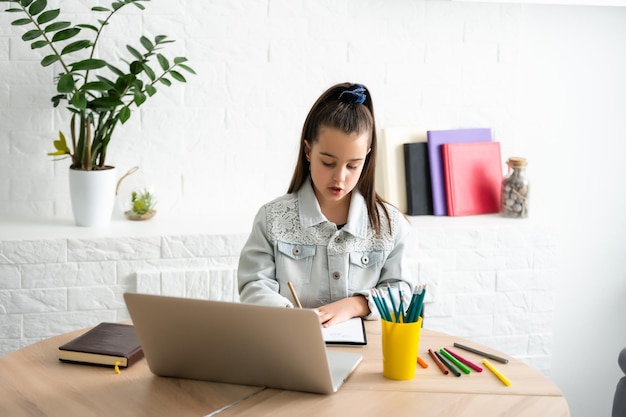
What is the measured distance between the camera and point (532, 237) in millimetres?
3137

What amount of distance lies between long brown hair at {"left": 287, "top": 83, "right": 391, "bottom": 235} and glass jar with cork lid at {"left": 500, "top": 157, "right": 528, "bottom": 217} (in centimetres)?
108

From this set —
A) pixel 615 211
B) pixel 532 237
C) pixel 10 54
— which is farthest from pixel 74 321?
pixel 615 211

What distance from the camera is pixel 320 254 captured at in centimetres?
214

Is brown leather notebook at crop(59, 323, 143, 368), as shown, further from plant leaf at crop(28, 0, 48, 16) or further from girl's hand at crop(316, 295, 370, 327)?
plant leaf at crop(28, 0, 48, 16)

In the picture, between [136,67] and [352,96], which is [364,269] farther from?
[136,67]

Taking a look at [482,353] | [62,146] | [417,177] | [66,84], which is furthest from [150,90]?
[482,353]

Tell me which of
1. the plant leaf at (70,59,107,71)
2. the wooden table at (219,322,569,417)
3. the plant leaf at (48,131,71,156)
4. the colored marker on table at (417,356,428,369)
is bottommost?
the wooden table at (219,322,569,417)

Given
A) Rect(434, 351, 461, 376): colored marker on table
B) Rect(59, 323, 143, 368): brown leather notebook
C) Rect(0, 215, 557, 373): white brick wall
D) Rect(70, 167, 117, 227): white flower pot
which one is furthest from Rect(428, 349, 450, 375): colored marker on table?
Rect(70, 167, 117, 227): white flower pot

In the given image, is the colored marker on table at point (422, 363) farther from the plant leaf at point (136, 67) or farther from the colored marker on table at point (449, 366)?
the plant leaf at point (136, 67)

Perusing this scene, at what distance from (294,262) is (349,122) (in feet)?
1.24

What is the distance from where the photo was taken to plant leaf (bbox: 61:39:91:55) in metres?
2.71

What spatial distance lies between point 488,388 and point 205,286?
146 centimetres

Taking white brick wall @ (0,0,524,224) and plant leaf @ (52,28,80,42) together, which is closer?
plant leaf @ (52,28,80,42)

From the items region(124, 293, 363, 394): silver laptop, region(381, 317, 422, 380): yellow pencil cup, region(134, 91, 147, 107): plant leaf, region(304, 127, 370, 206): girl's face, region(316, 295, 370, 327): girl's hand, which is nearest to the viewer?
region(124, 293, 363, 394): silver laptop
